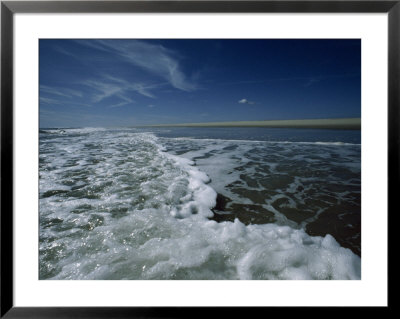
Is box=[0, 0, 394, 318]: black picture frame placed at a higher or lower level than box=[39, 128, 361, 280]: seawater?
higher

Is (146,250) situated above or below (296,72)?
below

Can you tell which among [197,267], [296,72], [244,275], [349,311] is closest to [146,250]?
[197,267]

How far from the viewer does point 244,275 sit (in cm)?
142

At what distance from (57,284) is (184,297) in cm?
94

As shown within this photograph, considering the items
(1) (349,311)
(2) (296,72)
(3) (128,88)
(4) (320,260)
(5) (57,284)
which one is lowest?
(1) (349,311)

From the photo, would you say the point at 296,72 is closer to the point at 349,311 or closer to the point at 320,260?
the point at 320,260

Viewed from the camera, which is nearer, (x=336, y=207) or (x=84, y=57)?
(x=84, y=57)

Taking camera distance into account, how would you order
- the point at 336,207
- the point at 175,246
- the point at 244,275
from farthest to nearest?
the point at 336,207
the point at 175,246
the point at 244,275

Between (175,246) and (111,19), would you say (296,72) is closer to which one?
(111,19)

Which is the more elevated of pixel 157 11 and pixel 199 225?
pixel 157 11

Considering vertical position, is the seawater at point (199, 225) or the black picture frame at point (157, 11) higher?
the black picture frame at point (157, 11)

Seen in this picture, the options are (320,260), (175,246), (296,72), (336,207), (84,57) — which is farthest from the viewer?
(296,72)

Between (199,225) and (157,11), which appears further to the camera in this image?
(199,225)

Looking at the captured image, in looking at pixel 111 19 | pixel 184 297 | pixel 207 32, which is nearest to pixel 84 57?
pixel 111 19
